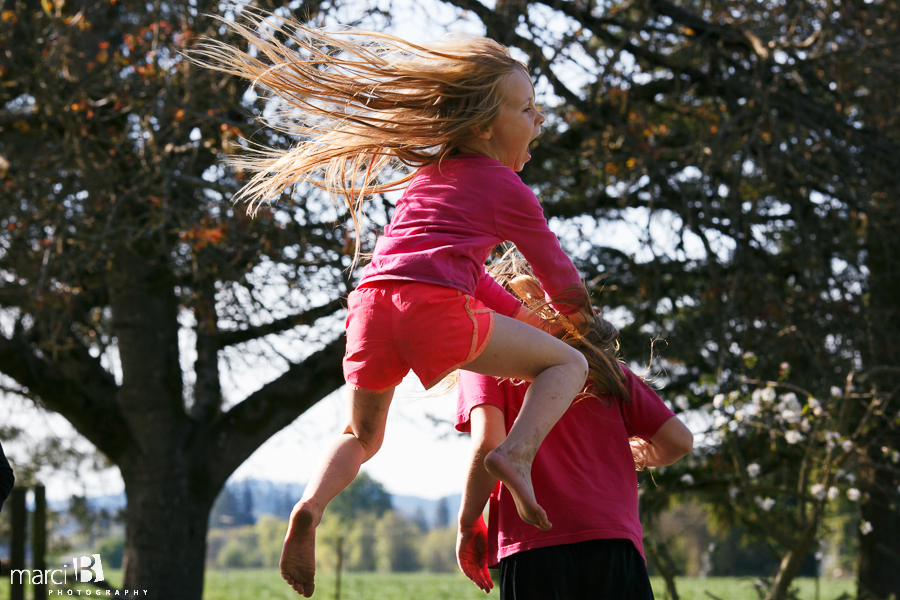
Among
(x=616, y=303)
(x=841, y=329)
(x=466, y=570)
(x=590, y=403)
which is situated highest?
(x=616, y=303)

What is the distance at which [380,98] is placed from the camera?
7.15ft

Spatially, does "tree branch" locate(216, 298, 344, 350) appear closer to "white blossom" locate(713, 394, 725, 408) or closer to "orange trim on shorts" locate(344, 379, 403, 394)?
"white blossom" locate(713, 394, 725, 408)

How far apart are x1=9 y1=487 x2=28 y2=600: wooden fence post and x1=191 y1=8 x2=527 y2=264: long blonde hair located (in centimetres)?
526

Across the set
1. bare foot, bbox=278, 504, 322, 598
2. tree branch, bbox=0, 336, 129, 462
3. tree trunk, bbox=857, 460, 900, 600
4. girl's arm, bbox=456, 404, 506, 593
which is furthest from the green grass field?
bare foot, bbox=278, 504, 322, 598

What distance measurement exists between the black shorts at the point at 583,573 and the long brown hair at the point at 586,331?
369mm

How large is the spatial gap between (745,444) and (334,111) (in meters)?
5.54

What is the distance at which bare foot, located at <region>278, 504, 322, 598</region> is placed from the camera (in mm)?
1864

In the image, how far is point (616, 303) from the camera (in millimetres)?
7051

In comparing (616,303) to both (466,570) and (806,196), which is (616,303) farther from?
(466,570)

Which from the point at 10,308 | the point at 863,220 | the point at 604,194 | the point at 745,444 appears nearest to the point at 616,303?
the point at 604,194

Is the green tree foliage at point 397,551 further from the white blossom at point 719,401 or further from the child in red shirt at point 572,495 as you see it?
the child in red shirt at point 572,495

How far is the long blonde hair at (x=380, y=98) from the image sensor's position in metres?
2.08

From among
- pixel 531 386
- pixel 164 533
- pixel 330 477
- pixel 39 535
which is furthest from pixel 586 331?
pixel 39 535

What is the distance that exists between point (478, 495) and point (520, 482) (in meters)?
0.35
